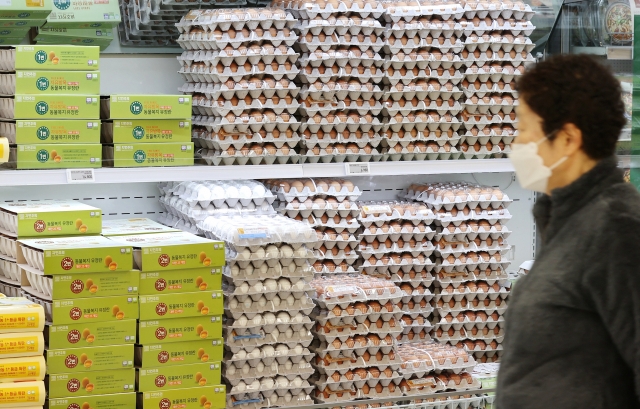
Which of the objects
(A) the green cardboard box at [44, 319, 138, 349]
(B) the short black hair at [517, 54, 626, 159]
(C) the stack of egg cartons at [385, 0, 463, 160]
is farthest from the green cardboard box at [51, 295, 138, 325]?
(B) the short black hair at [517, 54, 626, 159]

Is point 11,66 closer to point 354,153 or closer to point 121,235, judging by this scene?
point 121,235

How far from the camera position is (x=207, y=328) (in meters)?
3.59

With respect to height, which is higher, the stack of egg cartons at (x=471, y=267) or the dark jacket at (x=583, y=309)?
the dark jacket at (x=583, y=309)

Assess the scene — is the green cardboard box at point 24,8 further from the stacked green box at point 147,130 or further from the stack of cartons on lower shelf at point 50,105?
the stacked green box at point 147,130

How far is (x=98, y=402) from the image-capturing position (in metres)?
3.44

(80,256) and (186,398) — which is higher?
(80,256)

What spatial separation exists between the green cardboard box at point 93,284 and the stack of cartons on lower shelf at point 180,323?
51 millimetres

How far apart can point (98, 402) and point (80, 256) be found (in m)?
0.54

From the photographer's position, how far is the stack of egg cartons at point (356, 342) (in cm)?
388

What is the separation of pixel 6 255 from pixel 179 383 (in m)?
0.86

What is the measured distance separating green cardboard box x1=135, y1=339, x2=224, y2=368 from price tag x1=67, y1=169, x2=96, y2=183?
28.0 inches

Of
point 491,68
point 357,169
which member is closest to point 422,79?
point 491,68

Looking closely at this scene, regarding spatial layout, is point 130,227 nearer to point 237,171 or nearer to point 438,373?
point 237,171

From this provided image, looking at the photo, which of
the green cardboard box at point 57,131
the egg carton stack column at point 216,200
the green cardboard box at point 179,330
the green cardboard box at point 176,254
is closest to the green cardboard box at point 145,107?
the green cardboard box at point 57,131
